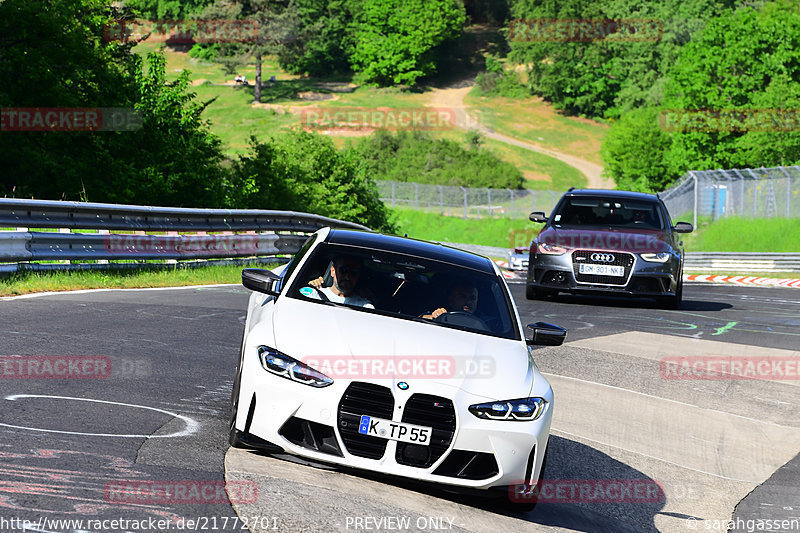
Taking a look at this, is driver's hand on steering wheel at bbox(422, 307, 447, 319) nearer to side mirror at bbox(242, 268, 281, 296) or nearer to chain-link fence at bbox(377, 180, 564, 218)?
side mirror at bbox(242, 268, 281, 296)

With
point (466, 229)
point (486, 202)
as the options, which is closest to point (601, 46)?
point (486, 202)

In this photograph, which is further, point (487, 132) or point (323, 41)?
point (323, 41)

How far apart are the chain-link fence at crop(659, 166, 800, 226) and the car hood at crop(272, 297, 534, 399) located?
33730 mm

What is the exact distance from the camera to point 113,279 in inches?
611

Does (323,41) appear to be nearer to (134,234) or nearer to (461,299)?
(134,234)

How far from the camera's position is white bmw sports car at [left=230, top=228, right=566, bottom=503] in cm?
575

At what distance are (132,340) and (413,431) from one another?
497cm

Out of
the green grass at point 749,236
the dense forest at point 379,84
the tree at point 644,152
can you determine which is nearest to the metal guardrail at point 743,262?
the green grass at point 749,236

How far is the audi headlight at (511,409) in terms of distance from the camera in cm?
588

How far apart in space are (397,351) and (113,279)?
33.9ft

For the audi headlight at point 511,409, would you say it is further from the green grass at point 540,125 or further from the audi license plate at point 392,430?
the green grass at point 540,125

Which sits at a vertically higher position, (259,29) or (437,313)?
(437,313)

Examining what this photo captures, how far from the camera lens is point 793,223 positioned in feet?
129

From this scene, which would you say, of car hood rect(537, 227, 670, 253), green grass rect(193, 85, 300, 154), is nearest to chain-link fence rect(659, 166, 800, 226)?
car hood rect(537, 227, 670, 253)
